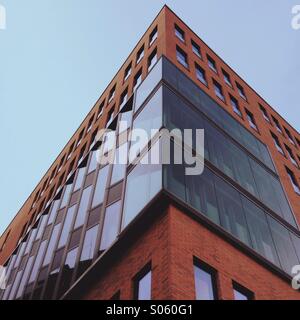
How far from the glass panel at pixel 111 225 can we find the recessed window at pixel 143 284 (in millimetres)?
2318

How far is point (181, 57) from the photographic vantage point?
24094mm

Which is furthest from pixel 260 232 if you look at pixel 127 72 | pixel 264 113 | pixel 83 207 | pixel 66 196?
pixel 264 113

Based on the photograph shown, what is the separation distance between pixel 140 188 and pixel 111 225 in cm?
209

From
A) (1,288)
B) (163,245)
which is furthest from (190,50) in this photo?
(1,288)

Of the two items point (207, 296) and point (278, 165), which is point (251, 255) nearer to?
point (207, 296)

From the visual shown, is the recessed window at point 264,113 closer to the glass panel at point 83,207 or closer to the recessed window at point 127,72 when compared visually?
the recessed window at point 127,72

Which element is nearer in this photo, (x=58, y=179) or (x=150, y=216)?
(x=150, y=216)

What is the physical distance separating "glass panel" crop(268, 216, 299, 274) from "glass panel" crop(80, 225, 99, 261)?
7738mm

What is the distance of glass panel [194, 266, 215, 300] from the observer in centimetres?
1133

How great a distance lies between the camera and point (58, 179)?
109 feet

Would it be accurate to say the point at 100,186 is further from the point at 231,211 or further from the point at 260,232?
the point at 260,232

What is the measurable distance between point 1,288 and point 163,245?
19.3 metres

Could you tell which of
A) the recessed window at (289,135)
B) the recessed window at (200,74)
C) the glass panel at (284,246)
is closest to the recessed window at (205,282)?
the glass panel at (284,246)

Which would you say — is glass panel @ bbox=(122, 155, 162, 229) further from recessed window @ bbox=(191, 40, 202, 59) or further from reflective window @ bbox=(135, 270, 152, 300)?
recessed window @ bbox=(191, 40, 202, 59)
